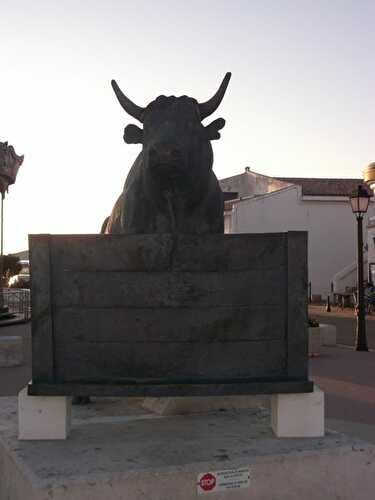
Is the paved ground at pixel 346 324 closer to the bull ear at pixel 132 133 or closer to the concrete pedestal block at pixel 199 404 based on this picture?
the concrete pedestal block at pixel 199 404

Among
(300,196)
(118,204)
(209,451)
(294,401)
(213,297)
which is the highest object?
(300,196)

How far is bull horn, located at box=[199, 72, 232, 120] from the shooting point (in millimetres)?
4688

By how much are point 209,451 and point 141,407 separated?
4.43 ft

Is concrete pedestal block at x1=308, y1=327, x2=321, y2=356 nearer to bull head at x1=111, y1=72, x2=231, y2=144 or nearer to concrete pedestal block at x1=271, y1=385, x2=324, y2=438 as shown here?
bull head at x1=111, y1=72, x2=231, y2=144

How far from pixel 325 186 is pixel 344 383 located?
2898 cm

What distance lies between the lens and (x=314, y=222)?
3503cm

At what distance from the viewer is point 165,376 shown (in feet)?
12.3

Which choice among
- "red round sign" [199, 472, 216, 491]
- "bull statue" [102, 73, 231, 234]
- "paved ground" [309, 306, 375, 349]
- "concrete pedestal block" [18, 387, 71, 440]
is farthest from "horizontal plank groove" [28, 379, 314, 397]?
"paved ground" [309, 306, 375, 349]

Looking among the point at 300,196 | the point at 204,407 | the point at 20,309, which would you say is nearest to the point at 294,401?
the point at 204,407

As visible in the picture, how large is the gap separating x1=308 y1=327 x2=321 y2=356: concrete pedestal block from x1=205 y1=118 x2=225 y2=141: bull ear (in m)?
7.68

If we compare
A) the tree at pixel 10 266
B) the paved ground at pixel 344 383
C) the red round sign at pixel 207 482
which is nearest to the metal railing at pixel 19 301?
the paved ground at pixel 344 383

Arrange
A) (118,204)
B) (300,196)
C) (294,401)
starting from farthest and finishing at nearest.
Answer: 1. (300,196)
2. (118,204)
3. (294,401)

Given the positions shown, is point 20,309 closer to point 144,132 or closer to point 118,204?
point 118,204

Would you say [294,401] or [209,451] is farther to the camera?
[294,401]
